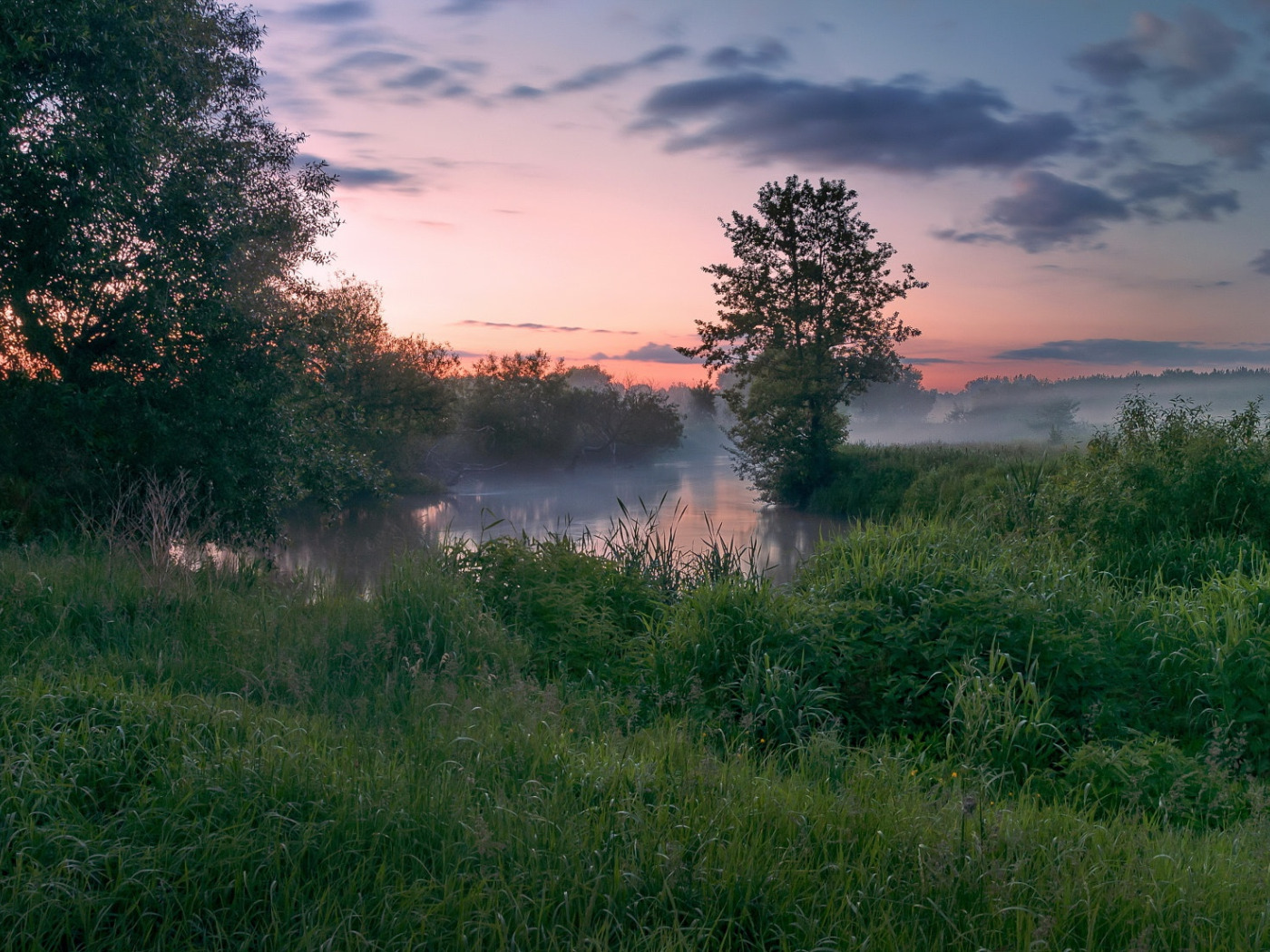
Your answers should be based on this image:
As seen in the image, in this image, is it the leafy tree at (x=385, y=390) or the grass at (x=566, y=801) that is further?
the leafy tree at (x=385, y=390)

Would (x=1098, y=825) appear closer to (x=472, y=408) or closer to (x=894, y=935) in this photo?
(x=894, y=935)

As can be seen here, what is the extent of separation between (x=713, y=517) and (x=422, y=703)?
2433 cm

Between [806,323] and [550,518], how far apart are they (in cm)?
1167

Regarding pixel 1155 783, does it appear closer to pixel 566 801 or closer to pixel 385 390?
pixel 566 801

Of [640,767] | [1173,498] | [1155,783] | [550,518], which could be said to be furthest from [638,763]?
[550,518]

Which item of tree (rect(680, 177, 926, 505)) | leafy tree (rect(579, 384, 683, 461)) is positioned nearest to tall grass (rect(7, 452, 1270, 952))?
tree (rect(680, 177, 926, 505))

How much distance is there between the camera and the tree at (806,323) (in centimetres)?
2997

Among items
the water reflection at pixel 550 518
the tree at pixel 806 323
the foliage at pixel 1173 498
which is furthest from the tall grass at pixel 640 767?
the tree at pixel 806 323

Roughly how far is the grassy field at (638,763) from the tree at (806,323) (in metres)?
21.3

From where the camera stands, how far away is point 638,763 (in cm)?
400

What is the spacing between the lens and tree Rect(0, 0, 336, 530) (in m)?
10.8

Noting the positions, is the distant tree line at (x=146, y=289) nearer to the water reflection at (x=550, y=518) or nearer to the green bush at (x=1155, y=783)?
the water reflection at (x=550, y=518)

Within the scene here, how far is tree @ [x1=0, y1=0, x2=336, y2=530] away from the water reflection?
3.07 m

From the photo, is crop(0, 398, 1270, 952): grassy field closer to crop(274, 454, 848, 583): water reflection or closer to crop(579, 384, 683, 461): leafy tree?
crop(274, 454, 848, 583): water reflection
